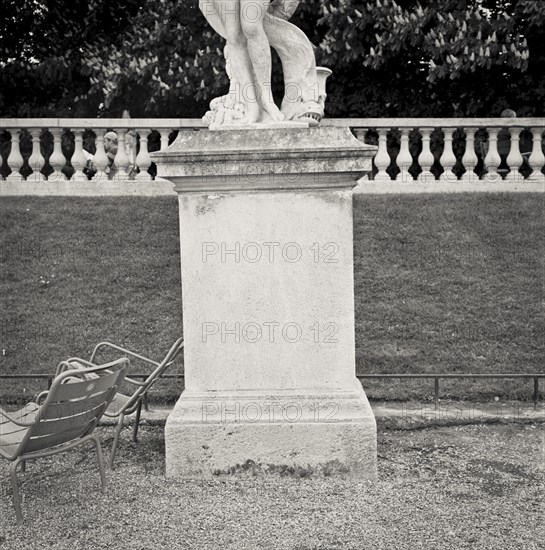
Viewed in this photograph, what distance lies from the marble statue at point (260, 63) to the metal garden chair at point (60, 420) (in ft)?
5.65

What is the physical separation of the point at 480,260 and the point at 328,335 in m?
4.49

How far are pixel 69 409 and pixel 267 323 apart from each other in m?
1.23

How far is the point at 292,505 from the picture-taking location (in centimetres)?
422

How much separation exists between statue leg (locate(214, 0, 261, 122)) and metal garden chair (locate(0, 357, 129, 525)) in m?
1.77

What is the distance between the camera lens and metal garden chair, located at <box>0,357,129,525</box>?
402 cm

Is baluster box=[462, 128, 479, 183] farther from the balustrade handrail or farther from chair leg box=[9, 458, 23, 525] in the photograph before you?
chair leg box=[9, 458, 23, 525]

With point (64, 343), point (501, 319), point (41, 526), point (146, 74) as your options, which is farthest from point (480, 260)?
point (146, 74)

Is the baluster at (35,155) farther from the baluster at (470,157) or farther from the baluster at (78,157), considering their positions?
the baluster at (470,157)

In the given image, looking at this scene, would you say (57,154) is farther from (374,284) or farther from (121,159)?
(374,284)

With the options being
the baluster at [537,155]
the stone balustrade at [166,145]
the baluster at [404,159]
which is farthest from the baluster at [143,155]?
the baluster at [537,155]

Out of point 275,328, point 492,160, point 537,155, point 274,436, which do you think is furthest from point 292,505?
point 537,155

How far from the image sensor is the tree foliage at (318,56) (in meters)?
11.9

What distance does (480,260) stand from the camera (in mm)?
8703

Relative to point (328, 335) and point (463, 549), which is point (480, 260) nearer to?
point (328, 335)
